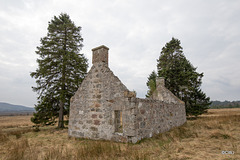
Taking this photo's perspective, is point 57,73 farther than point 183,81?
No

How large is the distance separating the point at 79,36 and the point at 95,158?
42.4 feet

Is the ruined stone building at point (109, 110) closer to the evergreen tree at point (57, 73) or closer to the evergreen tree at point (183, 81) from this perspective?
the evergreen tree at point (57, 73)

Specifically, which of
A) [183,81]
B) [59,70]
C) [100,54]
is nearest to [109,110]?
[100,54]

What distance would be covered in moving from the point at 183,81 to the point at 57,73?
647 inches

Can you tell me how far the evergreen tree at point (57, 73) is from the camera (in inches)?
492

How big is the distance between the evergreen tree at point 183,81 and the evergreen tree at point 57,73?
12993 mm

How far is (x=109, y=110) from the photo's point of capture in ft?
24.3

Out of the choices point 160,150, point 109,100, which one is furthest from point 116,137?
point 160,150

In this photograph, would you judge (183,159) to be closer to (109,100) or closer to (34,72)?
(109,100)

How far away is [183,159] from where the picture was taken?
160 inches

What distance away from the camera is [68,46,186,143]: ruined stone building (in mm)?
6629

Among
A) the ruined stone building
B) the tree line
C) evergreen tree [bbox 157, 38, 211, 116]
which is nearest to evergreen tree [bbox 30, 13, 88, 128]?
→ the tree line

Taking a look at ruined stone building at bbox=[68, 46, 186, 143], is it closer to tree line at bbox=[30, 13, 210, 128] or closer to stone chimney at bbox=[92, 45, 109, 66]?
stone chimney at bbox=[92, 45, 109, 66]

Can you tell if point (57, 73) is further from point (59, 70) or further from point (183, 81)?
point (183, 81)
